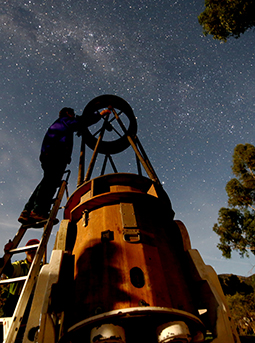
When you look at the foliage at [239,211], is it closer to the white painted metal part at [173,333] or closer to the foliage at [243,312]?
the foliage at [243,312]

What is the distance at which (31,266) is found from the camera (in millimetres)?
3113

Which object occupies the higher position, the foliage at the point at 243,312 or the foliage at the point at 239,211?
the foliage at the point at 239,211

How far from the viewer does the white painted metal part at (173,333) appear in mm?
2291

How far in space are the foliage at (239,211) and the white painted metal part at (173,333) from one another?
18472 millimetres

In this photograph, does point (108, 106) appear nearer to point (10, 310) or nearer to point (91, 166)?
point (91, 166)

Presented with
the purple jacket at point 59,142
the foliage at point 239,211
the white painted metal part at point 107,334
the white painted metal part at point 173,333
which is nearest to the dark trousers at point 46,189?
the purple jacket at point 59,142

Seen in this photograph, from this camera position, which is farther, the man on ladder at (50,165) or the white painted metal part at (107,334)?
the man on ladder at (50,165)

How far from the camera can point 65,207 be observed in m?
4.39

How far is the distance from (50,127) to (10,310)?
4177mm

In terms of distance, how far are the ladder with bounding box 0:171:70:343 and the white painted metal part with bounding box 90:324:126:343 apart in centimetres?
105

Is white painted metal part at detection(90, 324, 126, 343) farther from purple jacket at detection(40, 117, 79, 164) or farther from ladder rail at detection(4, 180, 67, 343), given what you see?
purple jacket at detection(40, 117, 79, 164)

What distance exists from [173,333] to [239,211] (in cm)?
2006

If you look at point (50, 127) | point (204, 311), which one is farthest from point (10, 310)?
point (50, 127)

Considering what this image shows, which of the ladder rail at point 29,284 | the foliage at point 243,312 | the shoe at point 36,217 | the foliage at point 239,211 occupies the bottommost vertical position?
the ladder rail at point 29,284
